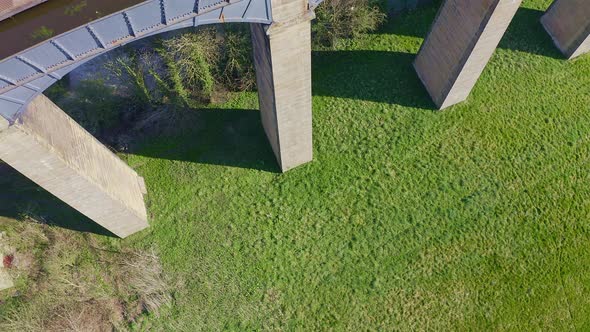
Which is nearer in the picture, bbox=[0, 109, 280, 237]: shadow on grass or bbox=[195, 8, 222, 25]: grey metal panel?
bbox=[195, 8, 222, 25]: grey metal panel

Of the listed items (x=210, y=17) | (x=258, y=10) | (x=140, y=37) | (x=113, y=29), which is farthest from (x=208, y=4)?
(x=113, y=29)

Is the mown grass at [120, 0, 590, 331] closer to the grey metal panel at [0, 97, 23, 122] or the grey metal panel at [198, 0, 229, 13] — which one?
the grey metal panel at [0, 97, 23, 122]

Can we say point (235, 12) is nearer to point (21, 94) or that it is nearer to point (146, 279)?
point (21, 94)

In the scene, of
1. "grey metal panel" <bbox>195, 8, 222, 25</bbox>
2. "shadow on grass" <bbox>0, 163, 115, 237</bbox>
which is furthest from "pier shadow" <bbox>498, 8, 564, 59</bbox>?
"shadow on grass" <bbox>0, 163, 115, 237</bbox>

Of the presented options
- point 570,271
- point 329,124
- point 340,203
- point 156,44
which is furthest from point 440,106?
point 156,44

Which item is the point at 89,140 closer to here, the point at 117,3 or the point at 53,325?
the point at 117,3
